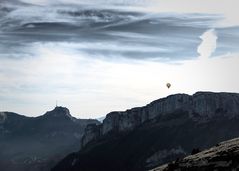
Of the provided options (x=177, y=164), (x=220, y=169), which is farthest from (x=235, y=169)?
(x=177, y=164)

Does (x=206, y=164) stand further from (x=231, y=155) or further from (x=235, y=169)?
(x=235, y=169)

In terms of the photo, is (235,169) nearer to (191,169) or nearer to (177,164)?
(191,169)

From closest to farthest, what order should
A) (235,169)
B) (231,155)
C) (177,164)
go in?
(235,169) < (231,155) < (177,164)

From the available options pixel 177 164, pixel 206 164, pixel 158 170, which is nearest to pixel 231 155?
pixel 206 164

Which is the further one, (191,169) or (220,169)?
(191,169)

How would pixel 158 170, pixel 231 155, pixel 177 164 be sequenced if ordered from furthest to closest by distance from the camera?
pixel 158 170, pixel 177 164, pixel 231 155

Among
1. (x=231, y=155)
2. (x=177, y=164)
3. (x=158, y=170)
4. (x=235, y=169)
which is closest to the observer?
(x=235, y=169)

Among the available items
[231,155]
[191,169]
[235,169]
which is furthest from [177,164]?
[235,169]

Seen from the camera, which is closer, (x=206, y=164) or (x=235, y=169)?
(x=235, y=169)
